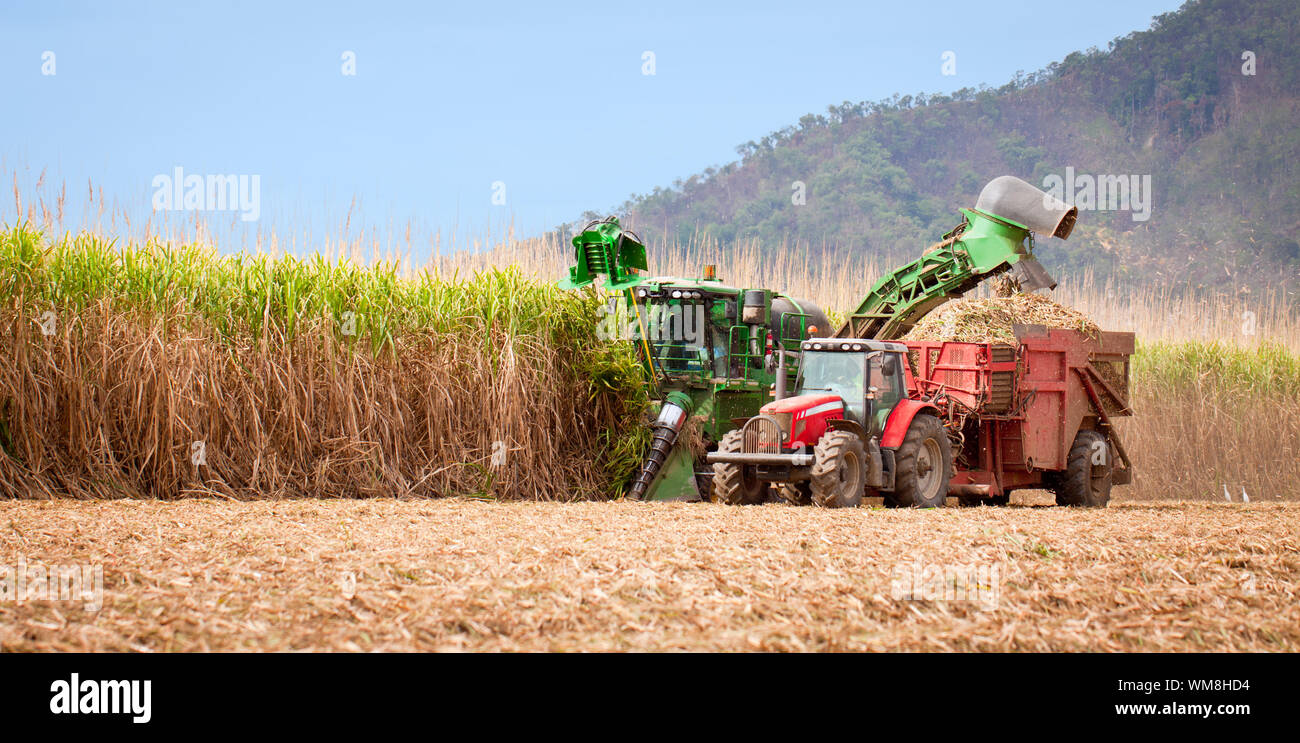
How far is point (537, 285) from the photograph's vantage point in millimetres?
11445

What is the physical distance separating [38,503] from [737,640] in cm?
666

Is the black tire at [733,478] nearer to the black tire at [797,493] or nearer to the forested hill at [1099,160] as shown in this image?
the black tire at [797,493]

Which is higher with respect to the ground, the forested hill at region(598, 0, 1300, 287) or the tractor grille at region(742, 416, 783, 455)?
the forested hill at region(598, 0, 1300, 287)

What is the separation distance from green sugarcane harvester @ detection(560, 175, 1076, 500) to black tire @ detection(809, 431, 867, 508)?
1287 millimetres

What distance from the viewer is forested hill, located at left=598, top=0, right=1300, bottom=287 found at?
5538cm

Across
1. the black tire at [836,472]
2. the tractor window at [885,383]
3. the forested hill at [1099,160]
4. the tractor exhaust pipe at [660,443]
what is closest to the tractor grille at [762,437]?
the black tire at [836,472]

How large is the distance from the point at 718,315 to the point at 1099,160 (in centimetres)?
5738

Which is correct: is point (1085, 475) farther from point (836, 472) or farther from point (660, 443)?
point (660, 443)

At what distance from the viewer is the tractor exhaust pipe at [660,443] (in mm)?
11102

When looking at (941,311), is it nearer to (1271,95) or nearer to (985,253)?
(985,253)

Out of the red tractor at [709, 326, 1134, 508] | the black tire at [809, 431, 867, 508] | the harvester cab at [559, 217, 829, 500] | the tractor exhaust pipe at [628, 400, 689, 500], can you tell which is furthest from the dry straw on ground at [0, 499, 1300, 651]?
the harvester cab at [559, 217, 829, 500]

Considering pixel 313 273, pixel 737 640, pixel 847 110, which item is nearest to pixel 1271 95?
pixel 847 110

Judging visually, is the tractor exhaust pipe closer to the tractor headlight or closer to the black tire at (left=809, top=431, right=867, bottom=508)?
the tractor headlight

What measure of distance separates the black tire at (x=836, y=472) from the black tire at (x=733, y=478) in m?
0.61
